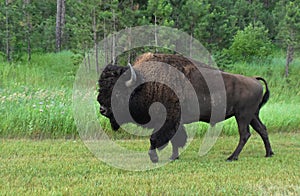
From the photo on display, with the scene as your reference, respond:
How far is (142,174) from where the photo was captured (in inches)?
231

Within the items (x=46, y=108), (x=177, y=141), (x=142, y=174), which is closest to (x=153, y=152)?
(x=177, y=141)

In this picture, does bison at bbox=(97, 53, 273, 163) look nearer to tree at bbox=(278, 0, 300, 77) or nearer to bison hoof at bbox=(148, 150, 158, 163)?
bison hoof at bbox=(148, 150, 158, 163)

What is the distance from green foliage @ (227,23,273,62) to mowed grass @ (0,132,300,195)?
13.1 m

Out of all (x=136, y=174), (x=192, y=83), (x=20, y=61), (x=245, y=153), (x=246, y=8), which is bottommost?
(x=20, y=61)

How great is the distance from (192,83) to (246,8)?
19145 millimetres

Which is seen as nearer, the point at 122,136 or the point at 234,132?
the point at 122,136

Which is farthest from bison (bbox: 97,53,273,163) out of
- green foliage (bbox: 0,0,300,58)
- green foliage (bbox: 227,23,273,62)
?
green foliage (bbox: 227,23,273,62)

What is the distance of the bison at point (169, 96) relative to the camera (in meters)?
6.66

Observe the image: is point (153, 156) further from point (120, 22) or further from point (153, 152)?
point (120, 22)

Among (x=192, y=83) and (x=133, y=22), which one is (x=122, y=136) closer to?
(x=192, y=83)

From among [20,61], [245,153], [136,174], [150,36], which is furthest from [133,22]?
[136,174]

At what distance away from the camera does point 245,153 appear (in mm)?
8047

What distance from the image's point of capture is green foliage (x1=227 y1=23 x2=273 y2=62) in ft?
67.6

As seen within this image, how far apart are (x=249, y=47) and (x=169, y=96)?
49.4 ft
